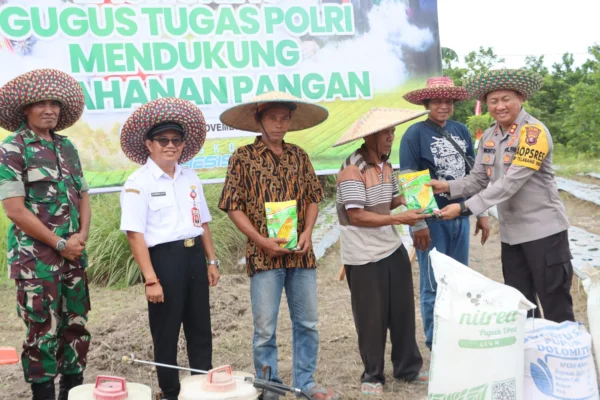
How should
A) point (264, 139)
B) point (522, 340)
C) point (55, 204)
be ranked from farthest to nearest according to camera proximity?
point (264, 139), point (55, 204), point (522, 340)

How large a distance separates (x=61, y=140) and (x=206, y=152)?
1.62 metres

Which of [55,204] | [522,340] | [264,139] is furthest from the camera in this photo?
[264,139]

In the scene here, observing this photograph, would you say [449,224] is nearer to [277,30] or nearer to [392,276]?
[392,276]

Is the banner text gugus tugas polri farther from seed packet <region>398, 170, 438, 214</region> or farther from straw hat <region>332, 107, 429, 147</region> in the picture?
seed packet <region>398, 170, 438, 214</region>

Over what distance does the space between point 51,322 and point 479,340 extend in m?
2.19

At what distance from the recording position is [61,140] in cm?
368

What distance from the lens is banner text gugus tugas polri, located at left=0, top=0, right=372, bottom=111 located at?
4.98 m

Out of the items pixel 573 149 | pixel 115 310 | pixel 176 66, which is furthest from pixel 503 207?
pixel 573 149

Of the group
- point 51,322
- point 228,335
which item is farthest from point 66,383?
point 228,335


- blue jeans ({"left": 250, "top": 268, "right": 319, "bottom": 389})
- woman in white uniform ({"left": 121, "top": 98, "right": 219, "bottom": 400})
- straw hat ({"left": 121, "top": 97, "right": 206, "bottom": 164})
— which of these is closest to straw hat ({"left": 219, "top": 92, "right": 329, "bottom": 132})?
straw hat ({"left": 121, "top": 97, "right": 206, "bottom": 164})

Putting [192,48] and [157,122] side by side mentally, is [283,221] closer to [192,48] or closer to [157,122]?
[157,122]

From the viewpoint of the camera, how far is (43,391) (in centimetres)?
351

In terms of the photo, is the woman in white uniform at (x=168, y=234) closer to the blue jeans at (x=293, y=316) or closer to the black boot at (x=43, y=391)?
the blue jeans at (x=293, y=316)

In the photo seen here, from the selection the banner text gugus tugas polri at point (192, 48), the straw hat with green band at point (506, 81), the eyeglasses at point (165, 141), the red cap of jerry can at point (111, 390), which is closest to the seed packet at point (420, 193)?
the straw hat with green band at point (506, 81)
